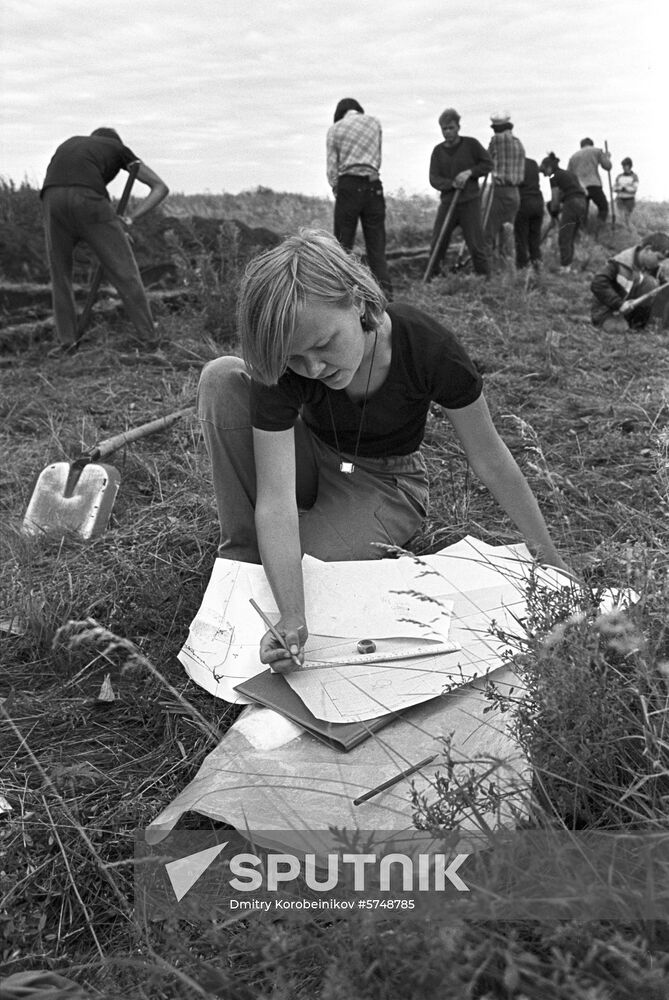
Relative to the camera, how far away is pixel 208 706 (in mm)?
1892

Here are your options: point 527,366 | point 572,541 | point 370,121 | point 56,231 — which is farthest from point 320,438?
point 370,121

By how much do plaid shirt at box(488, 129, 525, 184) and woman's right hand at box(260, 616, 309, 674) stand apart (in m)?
7.44

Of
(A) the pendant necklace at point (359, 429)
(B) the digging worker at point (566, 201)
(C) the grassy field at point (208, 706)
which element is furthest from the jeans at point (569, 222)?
(A) the pendant necklace at point (359, 429)

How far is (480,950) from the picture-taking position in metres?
0.88

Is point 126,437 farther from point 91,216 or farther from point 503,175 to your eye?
point 503,175

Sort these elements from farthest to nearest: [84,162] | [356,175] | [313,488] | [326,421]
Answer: [356,175], [84,162], [313,488], [326,421]

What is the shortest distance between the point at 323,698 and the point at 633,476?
5.56ft

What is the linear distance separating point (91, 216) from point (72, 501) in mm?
2904

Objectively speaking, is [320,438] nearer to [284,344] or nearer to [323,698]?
[284,344]

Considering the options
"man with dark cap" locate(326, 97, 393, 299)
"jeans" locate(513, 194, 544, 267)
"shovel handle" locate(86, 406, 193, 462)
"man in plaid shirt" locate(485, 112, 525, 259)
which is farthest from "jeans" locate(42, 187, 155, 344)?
"jeans" locate(513, 194, 544, 267)

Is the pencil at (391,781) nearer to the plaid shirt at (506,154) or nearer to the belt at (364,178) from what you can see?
the belt at (364,178)

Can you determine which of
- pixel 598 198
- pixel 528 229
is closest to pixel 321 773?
pixel 528 229

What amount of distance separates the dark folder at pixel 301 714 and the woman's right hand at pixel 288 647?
1.3 inches

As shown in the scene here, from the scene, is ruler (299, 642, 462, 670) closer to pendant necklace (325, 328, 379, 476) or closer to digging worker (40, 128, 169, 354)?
pendant necklace (325, 328, 379, 476)
